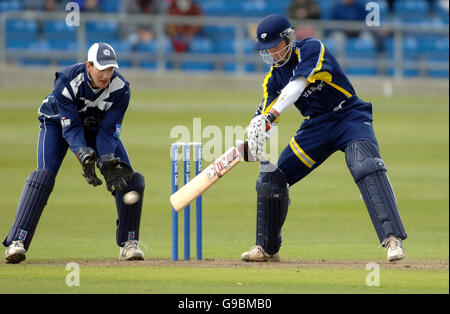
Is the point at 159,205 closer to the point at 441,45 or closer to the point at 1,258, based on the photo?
the point at 1,258

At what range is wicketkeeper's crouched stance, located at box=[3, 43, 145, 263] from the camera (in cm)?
844

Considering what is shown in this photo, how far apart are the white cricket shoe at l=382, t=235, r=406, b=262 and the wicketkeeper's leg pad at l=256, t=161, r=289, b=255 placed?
1154 mm

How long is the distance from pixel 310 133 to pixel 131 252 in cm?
Result: 200

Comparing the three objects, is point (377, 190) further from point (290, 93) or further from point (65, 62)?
point (65, 62)

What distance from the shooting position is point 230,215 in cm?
1304

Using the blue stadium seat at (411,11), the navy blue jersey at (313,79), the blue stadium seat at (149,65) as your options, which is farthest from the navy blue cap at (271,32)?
the blue stadium seat at (411,11)

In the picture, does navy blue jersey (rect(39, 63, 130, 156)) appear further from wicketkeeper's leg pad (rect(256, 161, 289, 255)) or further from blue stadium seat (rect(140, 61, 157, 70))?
blue stadium seat (rect(140, 61, 157, 70))

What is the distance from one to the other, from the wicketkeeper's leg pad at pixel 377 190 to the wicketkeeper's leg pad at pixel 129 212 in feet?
6.53

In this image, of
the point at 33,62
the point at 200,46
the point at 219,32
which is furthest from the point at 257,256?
the point at 219,32

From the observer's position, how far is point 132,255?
352 inches

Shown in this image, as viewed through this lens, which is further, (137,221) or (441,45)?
(441,45)

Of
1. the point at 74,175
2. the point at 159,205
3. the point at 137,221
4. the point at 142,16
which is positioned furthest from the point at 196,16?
the point at 137,221

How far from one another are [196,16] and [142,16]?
1.44 metres

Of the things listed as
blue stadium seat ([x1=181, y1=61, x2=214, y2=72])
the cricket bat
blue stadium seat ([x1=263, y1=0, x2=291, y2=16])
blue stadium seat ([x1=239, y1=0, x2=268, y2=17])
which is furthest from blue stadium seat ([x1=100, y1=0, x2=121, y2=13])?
the cricket bat
